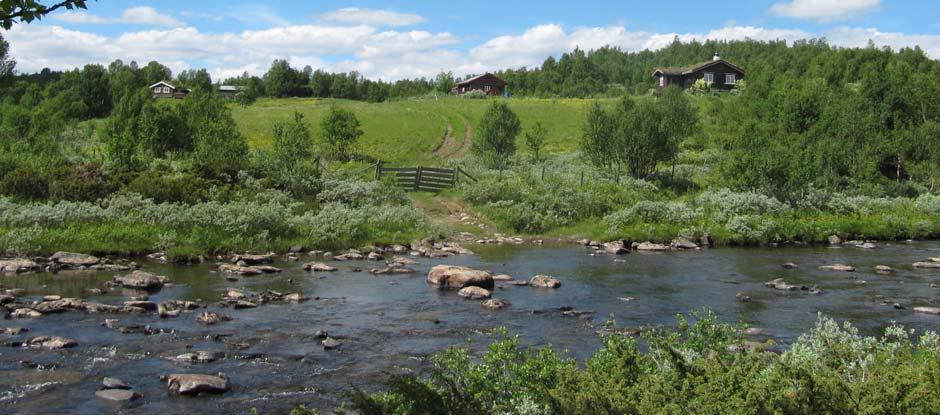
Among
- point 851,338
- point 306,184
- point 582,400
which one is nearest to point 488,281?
point 851,338

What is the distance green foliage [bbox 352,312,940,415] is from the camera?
337 inches

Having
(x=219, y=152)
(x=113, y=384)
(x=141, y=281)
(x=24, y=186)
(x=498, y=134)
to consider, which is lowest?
(x=141, y=281)

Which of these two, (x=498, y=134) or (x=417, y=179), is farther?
(x=498, y=134)

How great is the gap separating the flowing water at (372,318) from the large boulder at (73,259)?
1791mm

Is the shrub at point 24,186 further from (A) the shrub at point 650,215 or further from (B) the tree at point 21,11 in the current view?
(B) the tree at point 21,11

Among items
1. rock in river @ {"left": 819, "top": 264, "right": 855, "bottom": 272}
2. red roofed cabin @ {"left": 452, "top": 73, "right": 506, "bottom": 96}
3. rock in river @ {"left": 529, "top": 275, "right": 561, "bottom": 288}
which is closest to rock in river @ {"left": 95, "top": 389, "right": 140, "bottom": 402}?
rock in river @ {"left": 529, "top": 275, "right": 561, "bottom": 288}

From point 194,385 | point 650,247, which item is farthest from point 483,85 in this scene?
point 194,385

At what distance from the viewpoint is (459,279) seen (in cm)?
2544

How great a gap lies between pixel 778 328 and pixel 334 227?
2148 cm

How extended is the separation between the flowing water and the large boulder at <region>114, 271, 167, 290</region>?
0.65 metres

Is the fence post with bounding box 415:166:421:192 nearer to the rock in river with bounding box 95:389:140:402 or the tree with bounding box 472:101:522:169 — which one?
the tree with bounding box 472:101:522:169

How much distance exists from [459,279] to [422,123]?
6673cm

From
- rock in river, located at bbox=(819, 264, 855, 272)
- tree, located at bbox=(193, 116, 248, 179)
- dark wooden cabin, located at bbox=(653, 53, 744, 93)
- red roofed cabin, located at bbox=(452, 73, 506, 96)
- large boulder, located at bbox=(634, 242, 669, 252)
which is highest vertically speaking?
dark wooden cabin, located at bbox=(653, 53, 744, 93)

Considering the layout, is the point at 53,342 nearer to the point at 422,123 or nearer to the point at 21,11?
the point at 21,11
